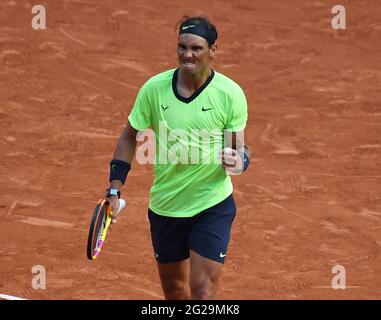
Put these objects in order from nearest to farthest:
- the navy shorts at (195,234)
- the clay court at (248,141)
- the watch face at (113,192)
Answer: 1. the navy shorts at (195,234)
2. the watch face at (113,192)
3. the clay court at (248,141)

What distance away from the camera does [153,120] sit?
280 inches

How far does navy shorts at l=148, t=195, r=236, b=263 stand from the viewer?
6.98 m

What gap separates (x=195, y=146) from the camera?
6926 mm

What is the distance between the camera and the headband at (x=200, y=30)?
6.84 meters

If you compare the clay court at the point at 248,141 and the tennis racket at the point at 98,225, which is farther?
the clay court at the point at 248,141

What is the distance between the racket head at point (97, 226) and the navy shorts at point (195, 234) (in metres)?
0.36

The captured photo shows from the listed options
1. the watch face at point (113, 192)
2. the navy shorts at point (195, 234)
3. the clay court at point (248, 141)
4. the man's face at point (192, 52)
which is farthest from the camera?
the clay court at point (248, 141)

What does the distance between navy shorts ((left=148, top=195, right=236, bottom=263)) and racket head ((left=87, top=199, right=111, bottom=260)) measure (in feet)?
1.19

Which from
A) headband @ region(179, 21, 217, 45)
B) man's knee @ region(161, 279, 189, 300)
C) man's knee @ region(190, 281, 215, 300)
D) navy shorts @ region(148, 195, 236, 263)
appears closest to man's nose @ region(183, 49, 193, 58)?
headband @ region(179, 21, 217, 45)

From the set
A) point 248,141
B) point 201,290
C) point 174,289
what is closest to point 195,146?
point 201,290

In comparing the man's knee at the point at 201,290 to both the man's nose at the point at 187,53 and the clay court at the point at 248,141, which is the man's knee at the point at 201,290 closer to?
the man's nose at the point at 187,53

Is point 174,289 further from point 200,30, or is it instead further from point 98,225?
point 200,30

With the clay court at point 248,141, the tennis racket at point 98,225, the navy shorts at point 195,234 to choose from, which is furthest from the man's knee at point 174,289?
the clay court at point 248,141

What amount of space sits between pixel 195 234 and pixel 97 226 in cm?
68
